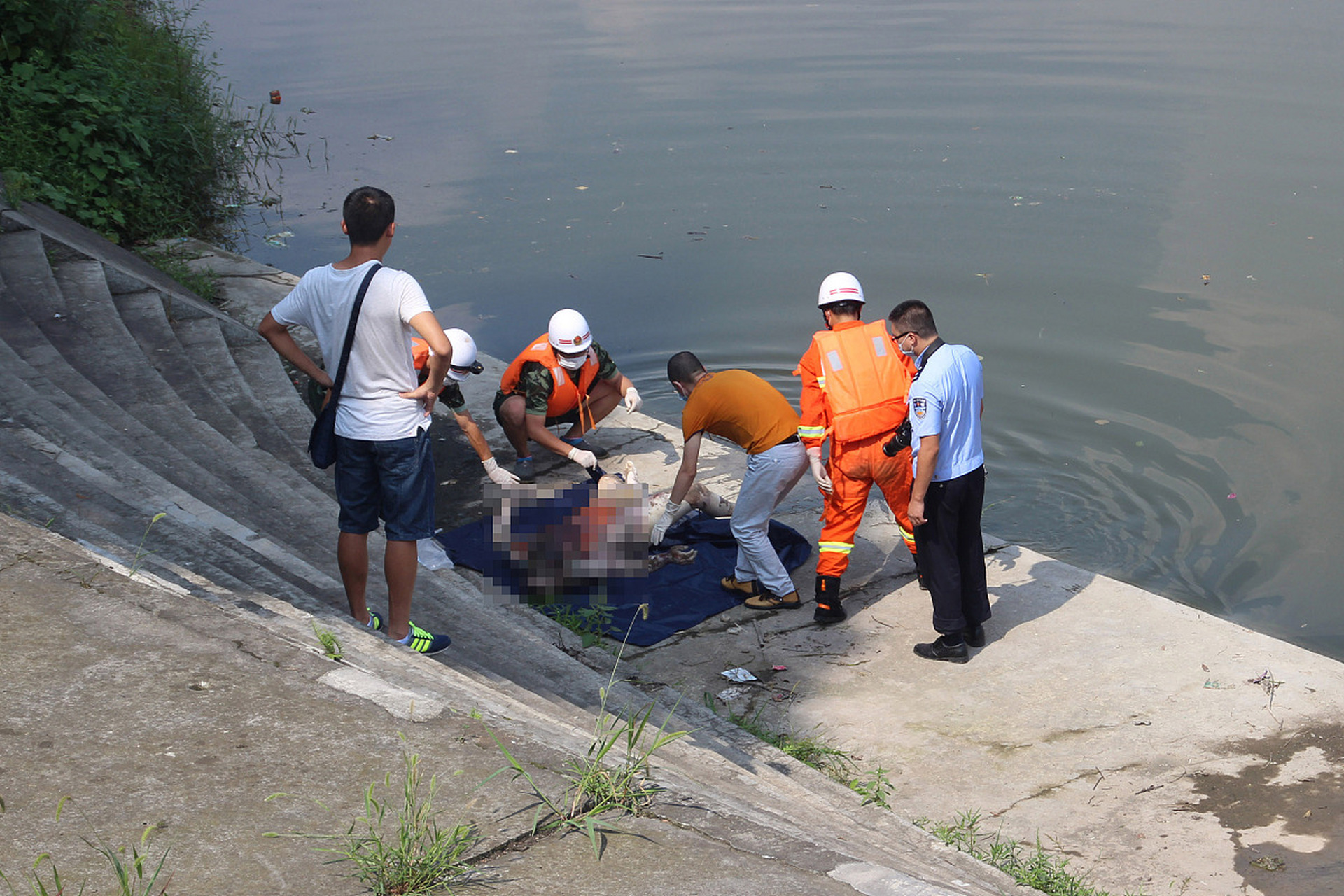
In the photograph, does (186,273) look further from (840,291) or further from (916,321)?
(916,321)

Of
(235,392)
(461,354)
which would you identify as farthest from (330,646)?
(235,392)

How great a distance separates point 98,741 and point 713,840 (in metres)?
1.45

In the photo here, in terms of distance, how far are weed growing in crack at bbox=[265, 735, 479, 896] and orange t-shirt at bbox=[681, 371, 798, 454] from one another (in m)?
3.87

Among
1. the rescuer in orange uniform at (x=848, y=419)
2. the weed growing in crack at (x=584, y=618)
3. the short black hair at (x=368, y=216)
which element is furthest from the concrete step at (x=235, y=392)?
the rescuer in orange uniform at (x=848, y=419)

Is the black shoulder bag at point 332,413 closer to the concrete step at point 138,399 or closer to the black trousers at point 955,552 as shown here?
the concrete step at point 138,399

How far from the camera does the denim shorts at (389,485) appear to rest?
14.7 feet

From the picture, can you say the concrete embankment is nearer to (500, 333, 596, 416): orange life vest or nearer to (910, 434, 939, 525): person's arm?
(910, 434, 939, 525): person's arm

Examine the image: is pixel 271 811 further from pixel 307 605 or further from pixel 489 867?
pixel 307 605

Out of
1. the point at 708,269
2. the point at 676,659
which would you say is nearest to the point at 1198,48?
the point at 708,269

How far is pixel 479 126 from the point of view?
Result: 17844 mm

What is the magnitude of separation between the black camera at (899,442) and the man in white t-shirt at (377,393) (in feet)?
7.79

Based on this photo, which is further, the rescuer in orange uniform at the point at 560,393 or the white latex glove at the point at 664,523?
the rescuer in orange uniform at the point at 560,393

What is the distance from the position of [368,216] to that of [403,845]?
261 cm

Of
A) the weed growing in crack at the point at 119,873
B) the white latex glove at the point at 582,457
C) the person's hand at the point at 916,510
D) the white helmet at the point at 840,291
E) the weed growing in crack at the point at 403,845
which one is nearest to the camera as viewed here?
the weed growing in crack at the point at 119,873
